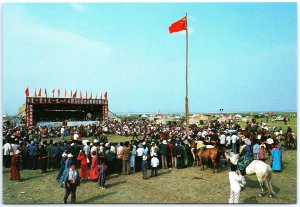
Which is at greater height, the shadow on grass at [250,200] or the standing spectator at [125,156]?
the standing spectator at [125,156]

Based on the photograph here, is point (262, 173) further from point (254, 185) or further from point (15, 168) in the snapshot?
point (15, 168)

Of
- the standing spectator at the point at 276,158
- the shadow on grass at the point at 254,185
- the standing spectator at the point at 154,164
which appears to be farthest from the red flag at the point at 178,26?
the shadow on grass at the point at 254,185

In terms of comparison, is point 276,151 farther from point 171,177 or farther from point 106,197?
point 106,197

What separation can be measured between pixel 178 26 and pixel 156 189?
10584mm

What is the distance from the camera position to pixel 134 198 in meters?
9.70

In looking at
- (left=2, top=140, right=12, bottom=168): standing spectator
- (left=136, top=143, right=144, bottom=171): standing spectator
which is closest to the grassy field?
(left=136, top=143, right=144, bottom=171): standing spectator

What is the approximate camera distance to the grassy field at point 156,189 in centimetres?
952

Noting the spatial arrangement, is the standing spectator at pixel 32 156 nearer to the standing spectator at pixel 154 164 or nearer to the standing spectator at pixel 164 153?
the standing spectator at pixel 154 164

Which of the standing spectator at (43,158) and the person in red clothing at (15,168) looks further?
the standing spectator at (43,158)

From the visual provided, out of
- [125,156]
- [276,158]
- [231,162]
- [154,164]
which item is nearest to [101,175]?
[125,156]

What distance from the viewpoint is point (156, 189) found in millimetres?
10336

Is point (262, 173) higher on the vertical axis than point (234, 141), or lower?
lower

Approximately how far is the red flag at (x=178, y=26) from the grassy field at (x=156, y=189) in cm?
899

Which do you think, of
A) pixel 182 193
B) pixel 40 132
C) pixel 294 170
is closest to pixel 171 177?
pixel 182 193
